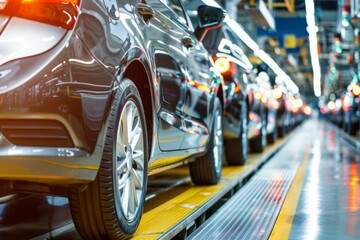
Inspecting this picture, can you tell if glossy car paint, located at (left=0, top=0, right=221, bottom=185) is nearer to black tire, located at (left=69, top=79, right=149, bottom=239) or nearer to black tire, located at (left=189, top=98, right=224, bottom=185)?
black tire, located at (left=69, top=79, right=149, bottom=239)

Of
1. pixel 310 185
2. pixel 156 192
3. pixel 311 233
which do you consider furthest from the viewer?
pixel 310 185

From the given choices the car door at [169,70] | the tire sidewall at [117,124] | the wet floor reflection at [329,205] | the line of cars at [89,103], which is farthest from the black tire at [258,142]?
the tire sidewall at [117,124]

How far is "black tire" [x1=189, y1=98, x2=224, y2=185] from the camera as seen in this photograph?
7316mm

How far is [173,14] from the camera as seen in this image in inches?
228

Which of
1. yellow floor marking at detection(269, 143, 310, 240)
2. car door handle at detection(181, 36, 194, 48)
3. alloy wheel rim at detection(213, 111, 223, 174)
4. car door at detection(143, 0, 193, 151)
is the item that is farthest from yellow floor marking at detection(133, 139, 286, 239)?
car door handle at detection(181, 36, 194, 48)

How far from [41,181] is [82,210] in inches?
18.6

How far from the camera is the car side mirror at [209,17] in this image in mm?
6594

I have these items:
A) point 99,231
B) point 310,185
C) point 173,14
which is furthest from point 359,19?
point 99,231

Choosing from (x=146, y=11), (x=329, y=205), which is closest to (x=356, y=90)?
(x=329, y=205)

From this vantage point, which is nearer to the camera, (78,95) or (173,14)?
(78,95)

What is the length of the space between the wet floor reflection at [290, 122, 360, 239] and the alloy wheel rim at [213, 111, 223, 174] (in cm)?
94

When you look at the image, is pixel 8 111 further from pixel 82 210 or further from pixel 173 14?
pixel 173 14

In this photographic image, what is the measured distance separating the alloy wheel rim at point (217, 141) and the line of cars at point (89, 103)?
2.13m

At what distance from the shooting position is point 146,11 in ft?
14.8
